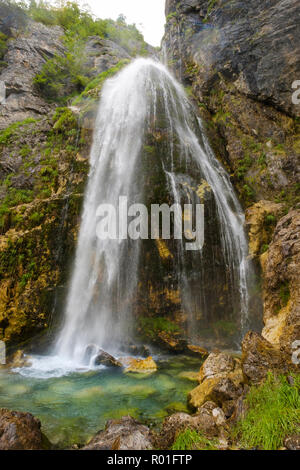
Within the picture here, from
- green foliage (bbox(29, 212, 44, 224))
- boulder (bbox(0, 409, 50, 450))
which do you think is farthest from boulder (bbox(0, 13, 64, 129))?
boulder (bbox(0, 409, 50, 450))

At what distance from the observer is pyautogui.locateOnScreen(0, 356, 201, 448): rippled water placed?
14.7ft

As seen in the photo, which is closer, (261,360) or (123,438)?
(123,438)

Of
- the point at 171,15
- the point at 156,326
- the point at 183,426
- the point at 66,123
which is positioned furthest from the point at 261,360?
the point at 171,15

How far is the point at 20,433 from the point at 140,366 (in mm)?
4100

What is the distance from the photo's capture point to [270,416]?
9.93 feet

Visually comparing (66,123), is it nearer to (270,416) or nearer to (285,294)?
(285,294)

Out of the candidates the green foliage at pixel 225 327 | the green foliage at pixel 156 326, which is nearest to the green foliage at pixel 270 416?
the green foliage at pixel 225 327

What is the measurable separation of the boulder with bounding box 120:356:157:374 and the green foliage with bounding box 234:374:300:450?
378 cm

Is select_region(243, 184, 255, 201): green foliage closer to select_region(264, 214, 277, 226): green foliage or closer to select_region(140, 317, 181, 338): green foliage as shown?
select_region(264, 214, 277, 226): green foliage

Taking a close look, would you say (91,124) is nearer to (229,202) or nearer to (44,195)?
(44,195)

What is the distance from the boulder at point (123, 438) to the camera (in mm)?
3148
